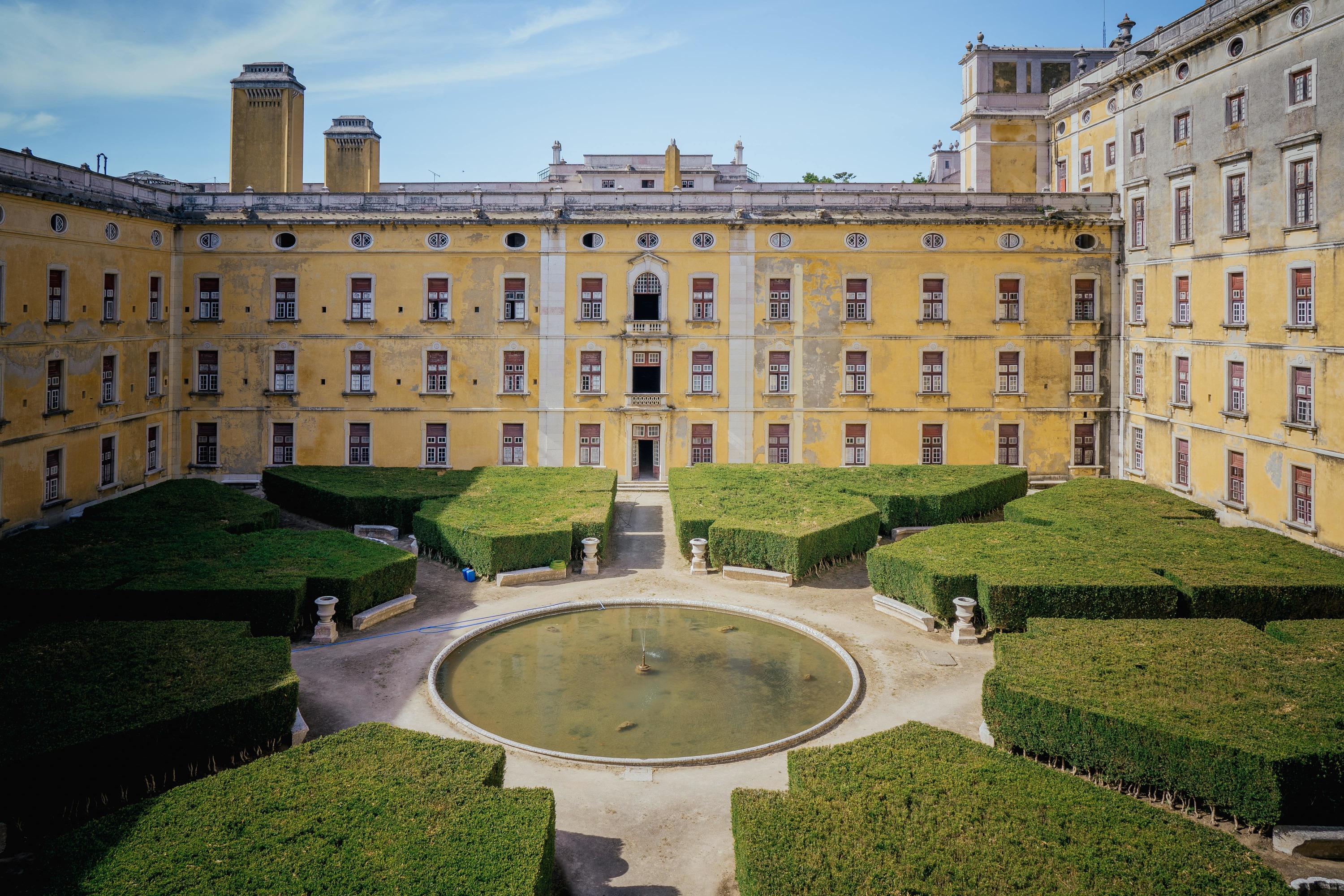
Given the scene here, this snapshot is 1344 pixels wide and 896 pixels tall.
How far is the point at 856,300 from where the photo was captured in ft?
132

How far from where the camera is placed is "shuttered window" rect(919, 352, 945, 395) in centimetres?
4000

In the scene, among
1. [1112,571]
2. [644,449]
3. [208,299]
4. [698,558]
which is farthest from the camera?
[644,449]

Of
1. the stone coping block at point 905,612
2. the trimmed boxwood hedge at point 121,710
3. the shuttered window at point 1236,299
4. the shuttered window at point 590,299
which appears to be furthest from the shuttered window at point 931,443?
the trimmed boxwood hedge at point 121,710

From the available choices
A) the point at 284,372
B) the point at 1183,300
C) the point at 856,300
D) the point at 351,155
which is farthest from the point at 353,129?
the point at 1183,300

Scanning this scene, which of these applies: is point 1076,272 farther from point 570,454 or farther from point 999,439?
point 570,454

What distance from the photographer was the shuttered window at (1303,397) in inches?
1115

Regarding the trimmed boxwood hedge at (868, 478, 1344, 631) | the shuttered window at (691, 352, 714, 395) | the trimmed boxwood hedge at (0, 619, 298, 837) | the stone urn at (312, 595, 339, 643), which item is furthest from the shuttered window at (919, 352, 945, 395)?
the trimmed boxwood hedge at (0, 619, 298, 837)

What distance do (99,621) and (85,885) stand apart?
9524 millimetres

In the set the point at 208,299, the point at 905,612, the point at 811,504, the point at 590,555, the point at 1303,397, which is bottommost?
the point at 905,612

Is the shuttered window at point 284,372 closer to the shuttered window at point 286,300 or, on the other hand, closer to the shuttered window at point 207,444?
the shuttered window at point 286,300

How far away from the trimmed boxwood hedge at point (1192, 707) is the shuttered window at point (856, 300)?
22.0 metres

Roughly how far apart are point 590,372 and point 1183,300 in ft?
73.0

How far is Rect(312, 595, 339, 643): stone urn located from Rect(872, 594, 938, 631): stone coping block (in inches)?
513

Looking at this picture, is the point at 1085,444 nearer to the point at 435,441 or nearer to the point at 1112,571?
the point at 1112,571
